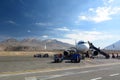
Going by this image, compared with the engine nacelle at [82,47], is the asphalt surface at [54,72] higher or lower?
lower

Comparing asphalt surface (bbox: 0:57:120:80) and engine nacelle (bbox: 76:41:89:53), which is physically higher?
engine nacelle (bbox: 76:41:89:53)

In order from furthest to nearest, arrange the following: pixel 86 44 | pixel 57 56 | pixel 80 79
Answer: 1. pixel 86 44
2. pixel 57 56
3. pixel 80 79

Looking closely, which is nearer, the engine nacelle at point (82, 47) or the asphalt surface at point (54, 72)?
the asphalt surface at point (54, 72)

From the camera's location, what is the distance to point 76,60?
44469 mm

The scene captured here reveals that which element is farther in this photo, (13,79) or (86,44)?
(86,44)

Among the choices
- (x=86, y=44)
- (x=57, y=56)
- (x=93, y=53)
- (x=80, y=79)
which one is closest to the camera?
(x=80, y=79)

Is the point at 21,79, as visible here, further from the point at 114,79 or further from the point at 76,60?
the point at 76,60

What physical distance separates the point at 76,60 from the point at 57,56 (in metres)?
3.31

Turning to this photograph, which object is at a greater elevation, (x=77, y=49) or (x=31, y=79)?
(x=77, y=49)

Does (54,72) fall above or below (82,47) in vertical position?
below

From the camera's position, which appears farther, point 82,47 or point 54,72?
point 82,47

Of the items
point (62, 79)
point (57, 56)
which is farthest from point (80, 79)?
point (57, 56)

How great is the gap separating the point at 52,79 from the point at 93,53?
49229 mm

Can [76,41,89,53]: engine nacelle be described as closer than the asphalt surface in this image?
No
